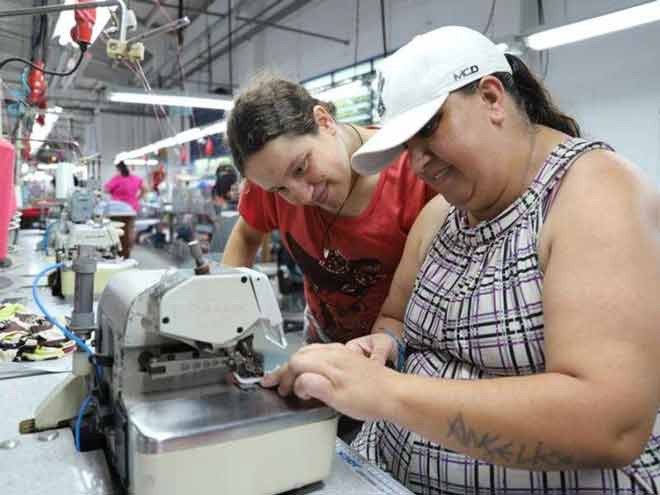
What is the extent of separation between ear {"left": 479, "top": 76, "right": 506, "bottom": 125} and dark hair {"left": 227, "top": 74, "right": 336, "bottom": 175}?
18.3 inches

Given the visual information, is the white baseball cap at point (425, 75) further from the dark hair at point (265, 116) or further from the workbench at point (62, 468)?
the workbench at point (62, 468)

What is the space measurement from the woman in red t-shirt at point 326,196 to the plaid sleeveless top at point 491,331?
1.06 feet

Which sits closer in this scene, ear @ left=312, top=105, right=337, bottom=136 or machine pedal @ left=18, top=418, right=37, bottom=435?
machine pedal @ left=18, top=418, right=37, bottom=435

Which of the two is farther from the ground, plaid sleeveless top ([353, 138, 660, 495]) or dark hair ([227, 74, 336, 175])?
dark hair ([227, 74, 336, 175])

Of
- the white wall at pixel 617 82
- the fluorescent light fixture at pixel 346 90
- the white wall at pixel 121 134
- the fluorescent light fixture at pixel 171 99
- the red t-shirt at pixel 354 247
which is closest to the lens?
the red t-shirt at pixel 354 247

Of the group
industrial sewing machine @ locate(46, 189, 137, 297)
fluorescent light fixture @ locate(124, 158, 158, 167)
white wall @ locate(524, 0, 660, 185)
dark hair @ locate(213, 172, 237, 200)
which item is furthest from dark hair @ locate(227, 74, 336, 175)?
fluorescent light fixture @ locate(124, 158, 158, 167)

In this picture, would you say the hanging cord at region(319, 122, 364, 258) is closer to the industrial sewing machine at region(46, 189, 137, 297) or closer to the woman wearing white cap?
the woman wearing white cap

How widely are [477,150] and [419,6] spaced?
18.4ft

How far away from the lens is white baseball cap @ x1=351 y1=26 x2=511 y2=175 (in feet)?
2.58

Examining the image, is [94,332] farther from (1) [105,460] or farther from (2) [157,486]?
(2) [157,486]

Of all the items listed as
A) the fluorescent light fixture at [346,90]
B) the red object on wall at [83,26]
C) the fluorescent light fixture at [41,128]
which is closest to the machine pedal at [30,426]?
the red object on wall at [83,26]

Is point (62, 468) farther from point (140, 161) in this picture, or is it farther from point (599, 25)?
point (140, 161)

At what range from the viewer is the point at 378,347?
98 cm

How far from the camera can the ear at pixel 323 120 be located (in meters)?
1.23
